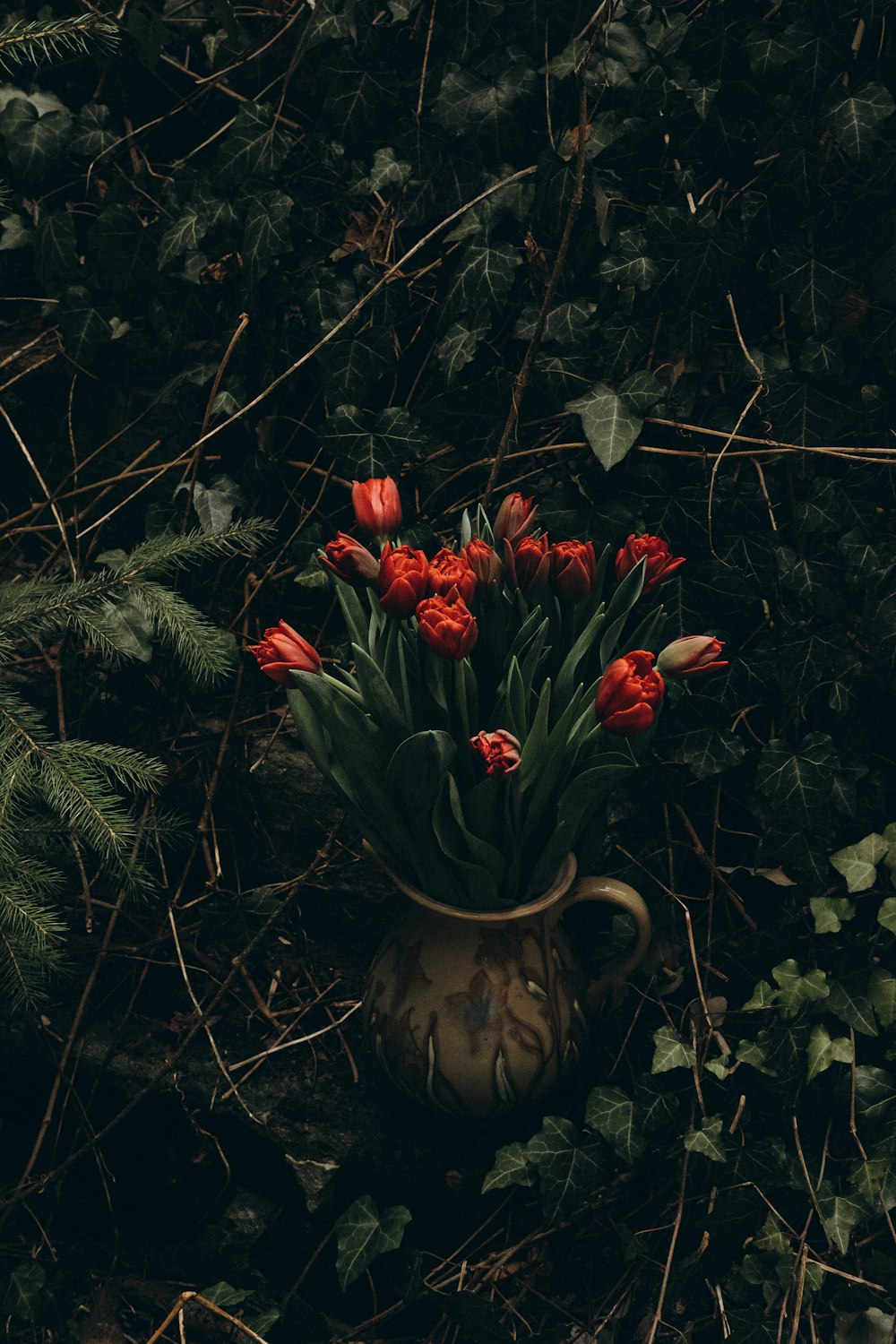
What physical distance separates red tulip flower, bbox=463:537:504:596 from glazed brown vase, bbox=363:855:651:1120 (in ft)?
1.06

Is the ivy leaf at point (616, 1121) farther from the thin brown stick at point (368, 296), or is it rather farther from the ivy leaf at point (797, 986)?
the thin brown stick at point (368, 296)

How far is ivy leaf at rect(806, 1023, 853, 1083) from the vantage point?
1180 millimetres

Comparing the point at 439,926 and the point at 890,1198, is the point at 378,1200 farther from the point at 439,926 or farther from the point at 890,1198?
the point at 890,1198

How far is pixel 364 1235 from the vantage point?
119 cm

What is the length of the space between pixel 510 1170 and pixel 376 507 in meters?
0.71

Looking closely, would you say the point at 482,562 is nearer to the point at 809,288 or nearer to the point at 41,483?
the point at 809,288

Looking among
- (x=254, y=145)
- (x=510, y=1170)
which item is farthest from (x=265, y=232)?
(x=510, y=1170)

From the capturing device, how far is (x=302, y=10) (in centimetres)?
147

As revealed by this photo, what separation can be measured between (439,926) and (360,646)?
309mm

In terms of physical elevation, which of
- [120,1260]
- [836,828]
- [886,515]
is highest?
[886,515]

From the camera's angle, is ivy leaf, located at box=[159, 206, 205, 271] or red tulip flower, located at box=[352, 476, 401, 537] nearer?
red tulip flower, located at box=[352, 476, 401, 537]

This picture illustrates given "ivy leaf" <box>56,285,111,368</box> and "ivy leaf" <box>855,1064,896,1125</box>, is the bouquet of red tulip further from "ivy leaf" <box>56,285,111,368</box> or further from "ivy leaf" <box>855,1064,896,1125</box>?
"ivy leaf" <box>56,285,111,368</box>

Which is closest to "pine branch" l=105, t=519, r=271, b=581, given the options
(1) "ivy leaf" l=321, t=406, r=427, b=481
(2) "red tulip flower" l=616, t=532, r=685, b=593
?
(1) "ivy leaf" l=321, t=406, r=427, b=481

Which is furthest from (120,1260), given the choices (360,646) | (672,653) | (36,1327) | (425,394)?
(425,394)
